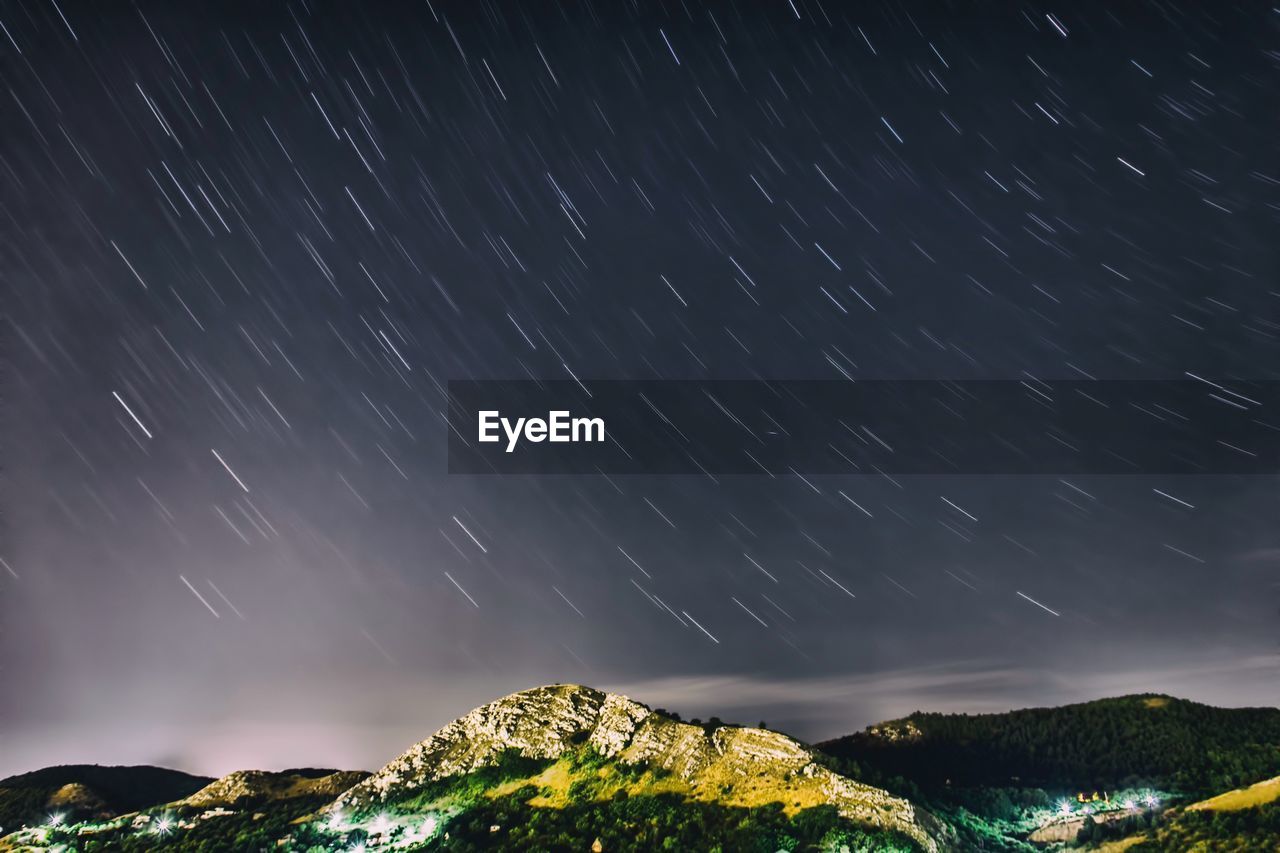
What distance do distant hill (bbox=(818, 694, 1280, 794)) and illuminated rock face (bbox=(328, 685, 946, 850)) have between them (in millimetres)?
15308

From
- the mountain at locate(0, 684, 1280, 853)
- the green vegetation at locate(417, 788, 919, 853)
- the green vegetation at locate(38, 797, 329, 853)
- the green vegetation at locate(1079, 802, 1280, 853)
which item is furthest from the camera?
the green vegetation at locate(38, 797, 329, 853)

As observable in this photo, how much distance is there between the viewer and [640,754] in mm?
139500

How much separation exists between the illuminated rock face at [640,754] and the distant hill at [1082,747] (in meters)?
15.3

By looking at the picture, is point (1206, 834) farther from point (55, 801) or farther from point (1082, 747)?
point (55, 801)

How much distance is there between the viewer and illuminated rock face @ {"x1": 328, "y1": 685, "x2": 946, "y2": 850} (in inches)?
4424

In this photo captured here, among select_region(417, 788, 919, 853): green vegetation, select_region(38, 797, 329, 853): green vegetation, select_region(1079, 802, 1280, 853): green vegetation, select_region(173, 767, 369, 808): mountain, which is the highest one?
select_region(173, 767, 369, 808): mountain

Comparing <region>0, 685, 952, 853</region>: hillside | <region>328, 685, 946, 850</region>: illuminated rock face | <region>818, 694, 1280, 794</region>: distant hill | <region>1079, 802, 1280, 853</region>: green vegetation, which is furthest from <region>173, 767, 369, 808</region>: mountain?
<region>1079, 802, 1280, 853</region>: green vegetation

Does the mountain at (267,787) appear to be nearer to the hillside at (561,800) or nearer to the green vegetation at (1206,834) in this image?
the hillside at (561,800)

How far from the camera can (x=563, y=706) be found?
533 ft

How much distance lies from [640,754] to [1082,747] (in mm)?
91745

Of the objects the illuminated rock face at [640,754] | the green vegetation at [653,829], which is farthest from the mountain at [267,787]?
the green vegetation at [653,829]

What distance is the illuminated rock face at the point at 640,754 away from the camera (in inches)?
4424

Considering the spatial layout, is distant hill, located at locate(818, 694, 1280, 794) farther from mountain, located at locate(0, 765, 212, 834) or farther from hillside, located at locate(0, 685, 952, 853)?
mountain, located at locate(0, 765, 212, 834)

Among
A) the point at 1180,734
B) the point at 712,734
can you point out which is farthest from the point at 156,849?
the point at 1180,734
